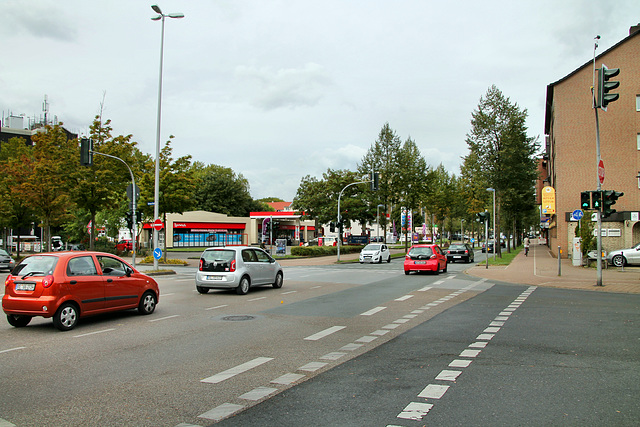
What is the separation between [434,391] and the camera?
5547 mm

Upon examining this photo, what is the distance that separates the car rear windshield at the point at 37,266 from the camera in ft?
31.4

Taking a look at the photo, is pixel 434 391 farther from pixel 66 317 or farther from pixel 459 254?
pixel 459 254

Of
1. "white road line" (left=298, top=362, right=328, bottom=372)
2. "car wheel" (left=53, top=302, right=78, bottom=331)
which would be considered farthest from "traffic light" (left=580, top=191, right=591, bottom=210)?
"car wheel" (left=53, top=302, right=78, bottom=331)

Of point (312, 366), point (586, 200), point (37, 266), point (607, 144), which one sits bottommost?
point (312, 366)

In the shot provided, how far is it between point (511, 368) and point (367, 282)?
1479 centimetres

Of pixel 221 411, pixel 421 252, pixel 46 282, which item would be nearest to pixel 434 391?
pixel 221 411

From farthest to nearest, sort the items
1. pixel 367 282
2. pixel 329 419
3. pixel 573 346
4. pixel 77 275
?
pixel 367 282 < pixel 77 275 < pixel 573 346 < pixel 329 419

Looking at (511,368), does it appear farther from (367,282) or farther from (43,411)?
(367,282)

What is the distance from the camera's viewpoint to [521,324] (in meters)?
10.2

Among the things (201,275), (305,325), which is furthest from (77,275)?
(201,275)

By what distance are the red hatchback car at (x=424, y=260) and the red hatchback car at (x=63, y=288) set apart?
17325 millimetres

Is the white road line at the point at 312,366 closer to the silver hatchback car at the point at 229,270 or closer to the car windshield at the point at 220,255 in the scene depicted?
the silver hatchback car at the point at 229,270

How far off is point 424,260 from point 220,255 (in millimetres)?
12663

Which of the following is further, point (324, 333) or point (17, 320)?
point (17, 320)
